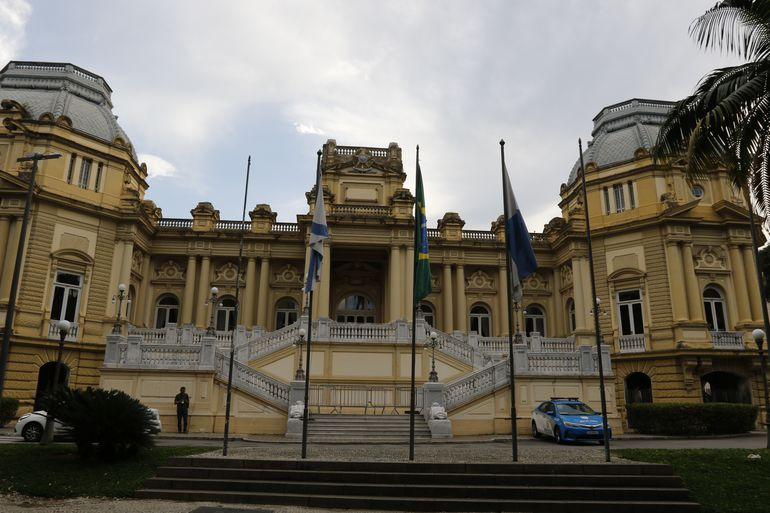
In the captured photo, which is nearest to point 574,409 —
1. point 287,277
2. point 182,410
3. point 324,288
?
point 182,410

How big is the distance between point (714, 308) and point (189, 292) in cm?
3156

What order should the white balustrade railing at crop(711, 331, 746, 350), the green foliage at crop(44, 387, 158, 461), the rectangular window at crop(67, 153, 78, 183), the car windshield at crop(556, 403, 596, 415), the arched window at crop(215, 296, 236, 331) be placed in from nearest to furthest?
the green foliage at crop(44, 387, 158, 461) < the car windshield at crop(556, 403, 596, 415) < the white balustrade railing at crop(711, 331, 746, 350) < the rectangular window at crop(67, 153, 78, 183) < the arched window at crop(215, 296, 236, 331)

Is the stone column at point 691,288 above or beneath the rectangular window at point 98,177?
beneath

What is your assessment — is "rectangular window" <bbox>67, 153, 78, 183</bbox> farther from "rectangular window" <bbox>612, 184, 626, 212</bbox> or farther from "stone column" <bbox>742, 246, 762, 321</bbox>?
"stone column" <bbox>742, 246, 762, 321</bbox>

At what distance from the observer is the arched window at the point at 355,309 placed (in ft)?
119

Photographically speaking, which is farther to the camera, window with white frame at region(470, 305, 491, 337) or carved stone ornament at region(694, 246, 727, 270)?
window with white frame at region(470, 305, 491, 337)

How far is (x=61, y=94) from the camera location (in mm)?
32312

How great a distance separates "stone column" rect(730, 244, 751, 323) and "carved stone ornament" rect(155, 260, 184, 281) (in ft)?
110

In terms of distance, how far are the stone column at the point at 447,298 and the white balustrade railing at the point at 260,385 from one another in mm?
16234

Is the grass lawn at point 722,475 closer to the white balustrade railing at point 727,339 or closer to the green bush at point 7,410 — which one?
the white balustrade railing at point 727,339

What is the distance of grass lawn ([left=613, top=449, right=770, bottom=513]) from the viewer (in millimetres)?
10031

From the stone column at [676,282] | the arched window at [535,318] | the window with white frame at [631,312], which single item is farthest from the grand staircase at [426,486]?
the arched window at [535,318]

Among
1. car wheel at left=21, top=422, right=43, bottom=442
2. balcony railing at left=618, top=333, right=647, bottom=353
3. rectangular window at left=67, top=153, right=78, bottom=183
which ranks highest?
rectangular window at left=67, top=153, right=78, bottom=183

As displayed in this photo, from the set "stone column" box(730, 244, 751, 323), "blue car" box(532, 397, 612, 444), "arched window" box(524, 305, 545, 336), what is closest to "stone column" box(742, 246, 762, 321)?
"stone column" box(730, 244, 751, 323)
